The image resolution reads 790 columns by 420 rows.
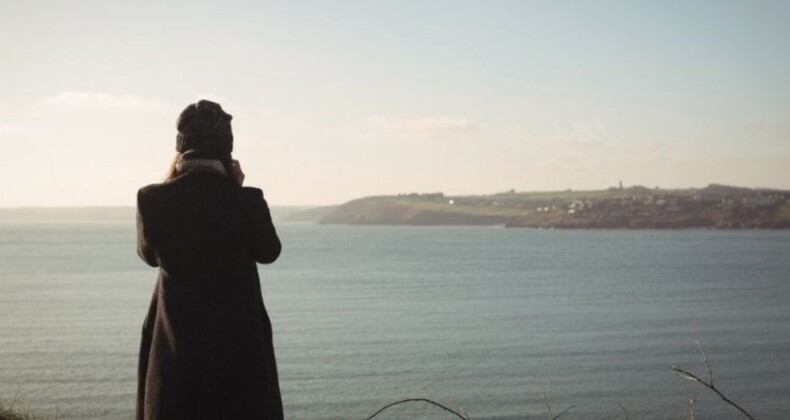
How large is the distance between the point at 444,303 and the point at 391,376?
1120 inches

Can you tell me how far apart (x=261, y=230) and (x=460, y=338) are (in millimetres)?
39641

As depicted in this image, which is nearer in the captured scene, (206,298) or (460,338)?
(206,298)

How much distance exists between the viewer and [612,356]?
37500mm

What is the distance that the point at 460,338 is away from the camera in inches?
1660

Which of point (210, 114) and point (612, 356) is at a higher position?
point (210, 114)

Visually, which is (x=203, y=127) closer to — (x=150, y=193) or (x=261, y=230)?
(x=150, y=193)

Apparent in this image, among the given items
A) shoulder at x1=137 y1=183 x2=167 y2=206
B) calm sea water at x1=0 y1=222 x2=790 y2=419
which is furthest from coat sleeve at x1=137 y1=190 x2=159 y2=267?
calm sea water at x1=0 y1=222 x2=790 y2=419

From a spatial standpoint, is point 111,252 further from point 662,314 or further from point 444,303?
point 662,314

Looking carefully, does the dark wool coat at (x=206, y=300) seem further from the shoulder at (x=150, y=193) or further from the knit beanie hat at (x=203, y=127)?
the knit beanie hat at (x=203, y=127)

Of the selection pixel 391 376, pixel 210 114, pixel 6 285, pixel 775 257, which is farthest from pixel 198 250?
pixel 775 257

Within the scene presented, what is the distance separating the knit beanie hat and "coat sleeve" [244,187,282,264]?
0.79ft

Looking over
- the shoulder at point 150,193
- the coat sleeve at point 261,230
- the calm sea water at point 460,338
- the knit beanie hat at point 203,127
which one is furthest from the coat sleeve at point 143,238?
the calm sea water at point 460,338

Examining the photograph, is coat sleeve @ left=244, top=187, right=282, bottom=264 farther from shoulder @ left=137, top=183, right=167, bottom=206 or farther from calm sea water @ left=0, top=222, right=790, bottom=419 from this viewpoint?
calm sea water @ left=0, top=222, right=790, bottom=419

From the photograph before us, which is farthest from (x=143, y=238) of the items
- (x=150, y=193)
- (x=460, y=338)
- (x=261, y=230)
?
(x=460, y=338)
